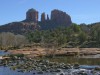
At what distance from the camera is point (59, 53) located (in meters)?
70.1

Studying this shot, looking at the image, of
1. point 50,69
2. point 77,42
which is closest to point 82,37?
point 77,42

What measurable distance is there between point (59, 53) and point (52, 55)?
6.14m

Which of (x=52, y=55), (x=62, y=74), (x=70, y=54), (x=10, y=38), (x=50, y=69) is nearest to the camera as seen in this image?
(x=62, y=74)

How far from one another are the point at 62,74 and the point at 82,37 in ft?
273

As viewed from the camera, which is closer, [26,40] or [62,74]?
[62,74]

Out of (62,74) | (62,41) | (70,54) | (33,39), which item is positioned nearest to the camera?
(62,74)

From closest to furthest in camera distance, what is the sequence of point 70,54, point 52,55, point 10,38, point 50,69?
point 50,69 < point 52,55 < point 70,54 < point 10,38

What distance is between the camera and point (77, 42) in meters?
111

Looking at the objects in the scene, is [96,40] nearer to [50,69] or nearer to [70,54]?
[70,54]

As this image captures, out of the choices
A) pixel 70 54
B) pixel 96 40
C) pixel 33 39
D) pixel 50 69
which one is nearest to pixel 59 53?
pixel 70 54

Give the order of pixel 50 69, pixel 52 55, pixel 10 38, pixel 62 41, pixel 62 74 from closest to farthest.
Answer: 1. pixel 62 74
2. pixel 50 69
3. pixel 52 55
4. pixel 62 41
5. pixel 10 38

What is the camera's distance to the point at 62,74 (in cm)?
3291

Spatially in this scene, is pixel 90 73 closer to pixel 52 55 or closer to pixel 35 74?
pixel 35 74

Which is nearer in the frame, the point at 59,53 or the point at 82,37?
the point at 59,53
